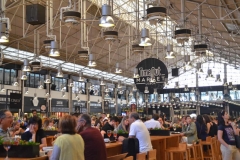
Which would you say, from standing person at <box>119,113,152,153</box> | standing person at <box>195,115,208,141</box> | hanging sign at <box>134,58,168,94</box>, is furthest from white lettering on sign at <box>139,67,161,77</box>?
standing person at <box>119,113,152,153</box>

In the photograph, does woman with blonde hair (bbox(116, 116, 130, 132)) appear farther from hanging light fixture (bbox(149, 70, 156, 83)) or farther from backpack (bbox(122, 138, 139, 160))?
hanging light fixture (bbox(149, 70, 156, 83))

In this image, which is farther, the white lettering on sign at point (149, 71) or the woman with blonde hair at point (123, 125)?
the white lettering on sign at point (149, 71)

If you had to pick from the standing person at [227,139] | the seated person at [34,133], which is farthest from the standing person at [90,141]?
the standing person at [227,139]

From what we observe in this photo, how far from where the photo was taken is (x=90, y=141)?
4469mm

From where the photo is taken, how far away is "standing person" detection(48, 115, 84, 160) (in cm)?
380

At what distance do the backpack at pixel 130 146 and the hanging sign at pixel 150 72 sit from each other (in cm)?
594

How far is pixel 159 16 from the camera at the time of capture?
271 inches

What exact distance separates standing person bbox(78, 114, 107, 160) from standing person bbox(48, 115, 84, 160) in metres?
A: 0.46

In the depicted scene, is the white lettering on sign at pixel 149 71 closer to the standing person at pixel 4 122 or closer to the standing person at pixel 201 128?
the standing person at pixel 201 128

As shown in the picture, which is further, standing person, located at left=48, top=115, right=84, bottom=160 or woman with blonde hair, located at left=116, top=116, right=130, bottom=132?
woman with blonde hair, located at left=116, top=116, right=130, bottom=132

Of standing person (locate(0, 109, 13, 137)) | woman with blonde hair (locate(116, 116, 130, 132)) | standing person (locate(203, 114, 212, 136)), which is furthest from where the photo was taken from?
standing person (locate(203, 114, 212, 136))

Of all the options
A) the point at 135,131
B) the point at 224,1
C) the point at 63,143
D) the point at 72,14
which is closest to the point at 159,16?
the point at 72,14

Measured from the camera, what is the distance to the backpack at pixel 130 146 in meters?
6.52

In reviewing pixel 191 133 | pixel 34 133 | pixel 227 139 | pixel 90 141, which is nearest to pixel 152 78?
pixel 191 133
